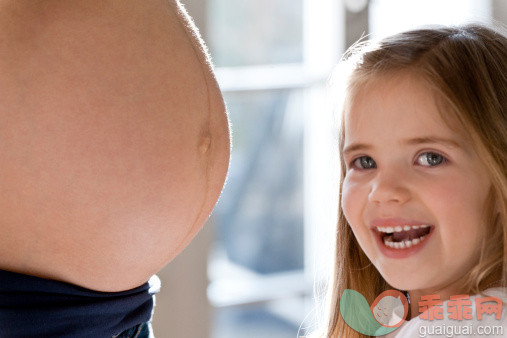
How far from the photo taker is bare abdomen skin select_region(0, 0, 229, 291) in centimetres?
59

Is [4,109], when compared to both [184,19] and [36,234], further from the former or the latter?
[184,19]

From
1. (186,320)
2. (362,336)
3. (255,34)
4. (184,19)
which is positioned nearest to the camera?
(184,19)

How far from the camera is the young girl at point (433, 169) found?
0.72m

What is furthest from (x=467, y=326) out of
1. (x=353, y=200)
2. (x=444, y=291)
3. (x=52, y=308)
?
(x=52, y=308)

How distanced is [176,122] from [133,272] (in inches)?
5.7

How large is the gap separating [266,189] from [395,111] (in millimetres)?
1238

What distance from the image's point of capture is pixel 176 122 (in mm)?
646

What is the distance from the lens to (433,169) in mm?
729

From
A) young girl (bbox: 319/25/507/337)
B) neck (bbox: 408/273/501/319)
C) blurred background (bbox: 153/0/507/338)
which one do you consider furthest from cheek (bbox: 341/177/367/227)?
blurred background (bbox: 153/0/507/338)

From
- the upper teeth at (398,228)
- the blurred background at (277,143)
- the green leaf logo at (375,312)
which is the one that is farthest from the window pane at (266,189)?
the upper teeth at (398,228)

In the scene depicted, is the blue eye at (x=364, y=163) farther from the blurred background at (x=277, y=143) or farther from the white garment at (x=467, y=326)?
the blurred background at (x=277, y=143)

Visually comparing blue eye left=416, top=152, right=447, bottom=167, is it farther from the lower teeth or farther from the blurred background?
the blurred background

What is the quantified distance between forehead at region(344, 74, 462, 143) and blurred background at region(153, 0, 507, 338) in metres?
1.02

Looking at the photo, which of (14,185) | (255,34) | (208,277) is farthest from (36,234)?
(255,34)
